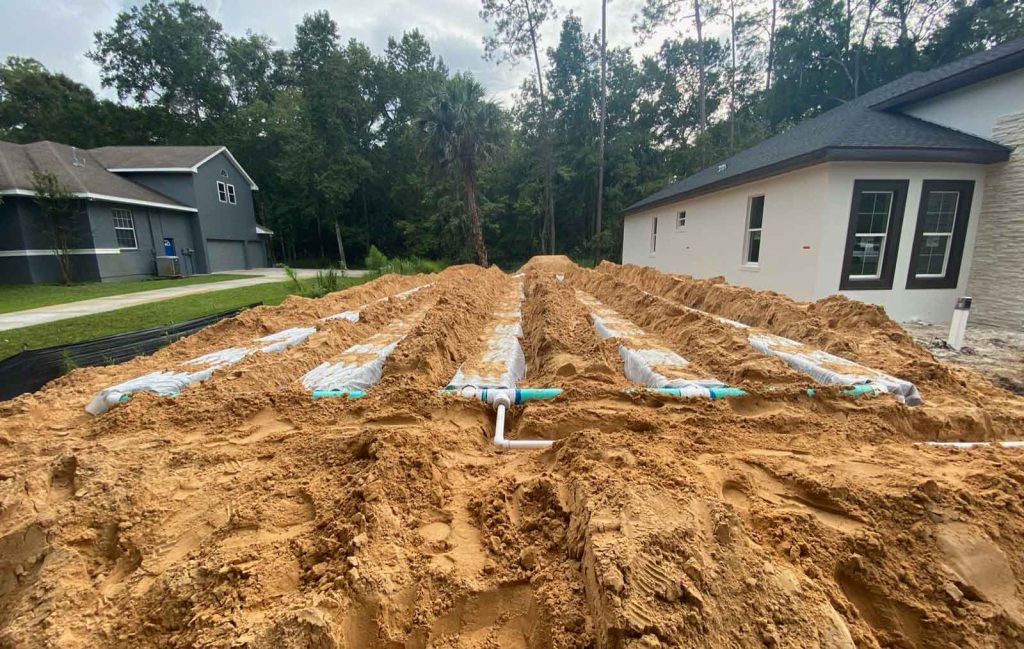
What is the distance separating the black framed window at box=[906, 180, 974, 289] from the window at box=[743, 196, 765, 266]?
2544mm

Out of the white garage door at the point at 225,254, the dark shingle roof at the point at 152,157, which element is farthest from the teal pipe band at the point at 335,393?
the dark shingle roof at the point at 152,157

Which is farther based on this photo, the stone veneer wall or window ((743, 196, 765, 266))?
window ((743, 196, 765, 266))

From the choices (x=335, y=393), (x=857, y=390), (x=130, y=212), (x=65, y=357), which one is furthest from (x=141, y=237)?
(x=857, y=390)

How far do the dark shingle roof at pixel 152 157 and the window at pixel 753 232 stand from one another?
2198cm

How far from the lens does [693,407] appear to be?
2574 millimetres

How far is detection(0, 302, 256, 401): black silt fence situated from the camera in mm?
4051

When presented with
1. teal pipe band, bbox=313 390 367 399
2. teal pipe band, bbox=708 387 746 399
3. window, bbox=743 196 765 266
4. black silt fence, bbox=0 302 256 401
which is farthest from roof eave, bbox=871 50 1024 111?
black silt fence, bbox=0 302 256 401

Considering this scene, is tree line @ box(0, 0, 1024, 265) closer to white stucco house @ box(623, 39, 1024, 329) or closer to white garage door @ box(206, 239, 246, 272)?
white garage door @ box(206, 239, 246, 272)

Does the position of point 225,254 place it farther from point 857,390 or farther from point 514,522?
point 857,390

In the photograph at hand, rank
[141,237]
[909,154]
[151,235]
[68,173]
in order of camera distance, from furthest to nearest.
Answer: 1. [151,235]
2. [141,237]
3. [68,173]
4. [909,154]

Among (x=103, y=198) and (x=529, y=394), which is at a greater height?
(x=103, y=198)

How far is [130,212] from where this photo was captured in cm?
1583

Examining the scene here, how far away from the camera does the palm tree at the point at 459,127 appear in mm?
18375

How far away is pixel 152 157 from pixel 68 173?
484cm
